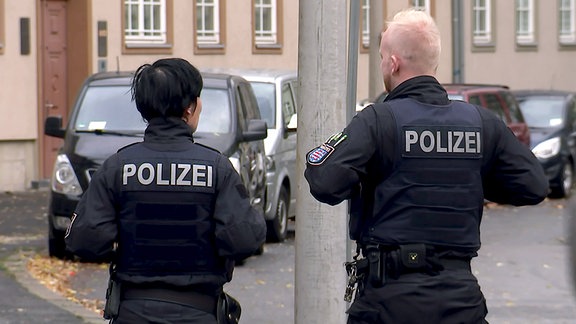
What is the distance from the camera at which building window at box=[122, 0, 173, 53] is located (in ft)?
79.7

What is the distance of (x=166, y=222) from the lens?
4734 millimetres

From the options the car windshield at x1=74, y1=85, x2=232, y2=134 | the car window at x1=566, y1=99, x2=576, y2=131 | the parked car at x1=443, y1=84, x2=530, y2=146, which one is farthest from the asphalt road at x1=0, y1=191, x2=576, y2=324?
the car window at x1=566, y1=99, x2=576, y2=131

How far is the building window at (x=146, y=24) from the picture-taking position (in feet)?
79.7

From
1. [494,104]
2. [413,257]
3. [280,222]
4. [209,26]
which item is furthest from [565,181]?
[413,257]

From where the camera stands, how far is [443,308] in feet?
15.1

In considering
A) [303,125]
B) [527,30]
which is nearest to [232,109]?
[303,125]

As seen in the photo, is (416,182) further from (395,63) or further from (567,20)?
(567,20)

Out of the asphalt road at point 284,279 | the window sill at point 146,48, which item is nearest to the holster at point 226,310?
the asphalt road at point 284,279

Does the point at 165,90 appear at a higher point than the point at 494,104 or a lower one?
higher

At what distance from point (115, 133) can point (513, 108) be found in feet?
32.9

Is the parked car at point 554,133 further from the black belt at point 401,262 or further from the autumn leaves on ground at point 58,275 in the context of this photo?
the black belt at point 401,262

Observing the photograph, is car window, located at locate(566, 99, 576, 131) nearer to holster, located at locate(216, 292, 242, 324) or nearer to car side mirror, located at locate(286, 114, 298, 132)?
car side mirror, located at locate(286, 114, 298, 132)

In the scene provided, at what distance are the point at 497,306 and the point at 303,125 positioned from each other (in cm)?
411

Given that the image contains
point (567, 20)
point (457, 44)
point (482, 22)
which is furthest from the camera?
point (567, 20)
